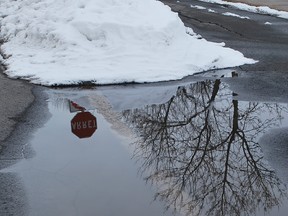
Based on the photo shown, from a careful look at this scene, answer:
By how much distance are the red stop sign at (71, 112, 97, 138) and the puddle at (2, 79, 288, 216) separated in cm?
2

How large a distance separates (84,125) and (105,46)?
4.30 meters

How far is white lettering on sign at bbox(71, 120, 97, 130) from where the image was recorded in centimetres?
712

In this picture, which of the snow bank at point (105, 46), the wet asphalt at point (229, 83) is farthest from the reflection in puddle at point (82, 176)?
the snow bank at point (105, 46)

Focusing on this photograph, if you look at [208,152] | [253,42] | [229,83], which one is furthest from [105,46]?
[208,152]

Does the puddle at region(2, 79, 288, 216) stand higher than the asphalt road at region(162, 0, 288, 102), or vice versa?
the puddle at region(2, 79, 288, 216)

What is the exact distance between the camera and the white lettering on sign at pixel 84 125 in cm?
712

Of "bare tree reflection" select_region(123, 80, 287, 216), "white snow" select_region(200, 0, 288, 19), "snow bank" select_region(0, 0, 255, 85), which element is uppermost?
"bare tree reflection" select_region(123, 80, 287, 216)

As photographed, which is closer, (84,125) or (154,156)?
(154,156)

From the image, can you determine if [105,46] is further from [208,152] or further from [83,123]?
[208,152]

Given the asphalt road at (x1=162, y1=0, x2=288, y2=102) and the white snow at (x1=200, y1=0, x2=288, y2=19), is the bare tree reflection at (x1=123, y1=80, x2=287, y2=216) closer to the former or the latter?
the asphalt road at (x1=162, y1=0, x2=288, y2=102)

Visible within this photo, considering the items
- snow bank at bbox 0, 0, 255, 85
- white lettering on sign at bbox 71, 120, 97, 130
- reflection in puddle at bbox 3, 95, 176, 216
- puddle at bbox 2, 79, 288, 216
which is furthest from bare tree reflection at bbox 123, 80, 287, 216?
snow bank at bbox 0, 0, 255, 85

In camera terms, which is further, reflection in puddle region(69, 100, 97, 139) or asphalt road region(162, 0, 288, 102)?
asphalt road region(162, 0, 288, 102)

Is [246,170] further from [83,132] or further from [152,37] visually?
[152,37]

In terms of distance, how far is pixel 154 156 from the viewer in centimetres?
612
